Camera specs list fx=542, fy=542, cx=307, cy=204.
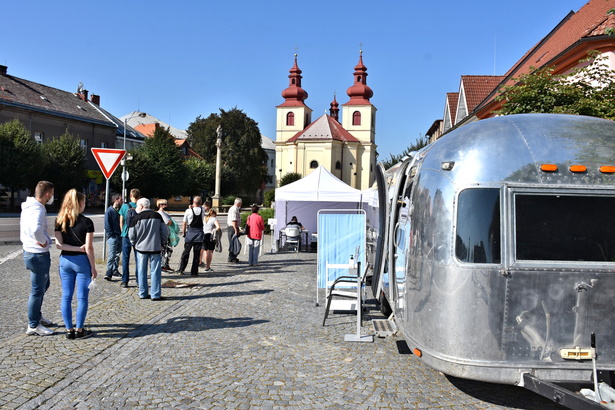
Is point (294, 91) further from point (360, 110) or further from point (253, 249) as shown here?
point (253, 249)

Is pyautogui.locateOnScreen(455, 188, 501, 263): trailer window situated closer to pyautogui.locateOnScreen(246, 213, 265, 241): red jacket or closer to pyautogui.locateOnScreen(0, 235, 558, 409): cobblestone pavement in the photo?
pyautogui.locateOnScreen(0, 235, 558, 409): cobblestone pavement

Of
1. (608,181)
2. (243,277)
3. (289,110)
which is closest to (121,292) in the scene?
(243,277)

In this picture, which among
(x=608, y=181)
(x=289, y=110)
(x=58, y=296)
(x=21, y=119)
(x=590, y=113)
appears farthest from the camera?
(x=289, y=110)

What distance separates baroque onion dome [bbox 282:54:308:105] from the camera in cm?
8619

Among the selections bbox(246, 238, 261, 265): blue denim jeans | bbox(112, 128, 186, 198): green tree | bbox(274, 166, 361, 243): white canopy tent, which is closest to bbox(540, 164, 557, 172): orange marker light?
bbox(246, 238, 261, 265): blue denim jeans

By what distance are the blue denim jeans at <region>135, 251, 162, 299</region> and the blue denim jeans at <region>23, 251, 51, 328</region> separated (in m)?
2.33

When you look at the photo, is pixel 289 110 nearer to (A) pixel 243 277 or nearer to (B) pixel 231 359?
(A) pixel 243 277

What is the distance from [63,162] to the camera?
1711 inches

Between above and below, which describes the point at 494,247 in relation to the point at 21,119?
below

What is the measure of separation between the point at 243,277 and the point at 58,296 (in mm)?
3995

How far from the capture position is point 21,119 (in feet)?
150

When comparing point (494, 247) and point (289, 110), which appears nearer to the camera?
point (494, 247)

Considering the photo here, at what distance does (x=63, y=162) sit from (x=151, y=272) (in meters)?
38.8

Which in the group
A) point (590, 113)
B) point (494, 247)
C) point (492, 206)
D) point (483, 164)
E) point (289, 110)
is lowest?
point (494, 247)
